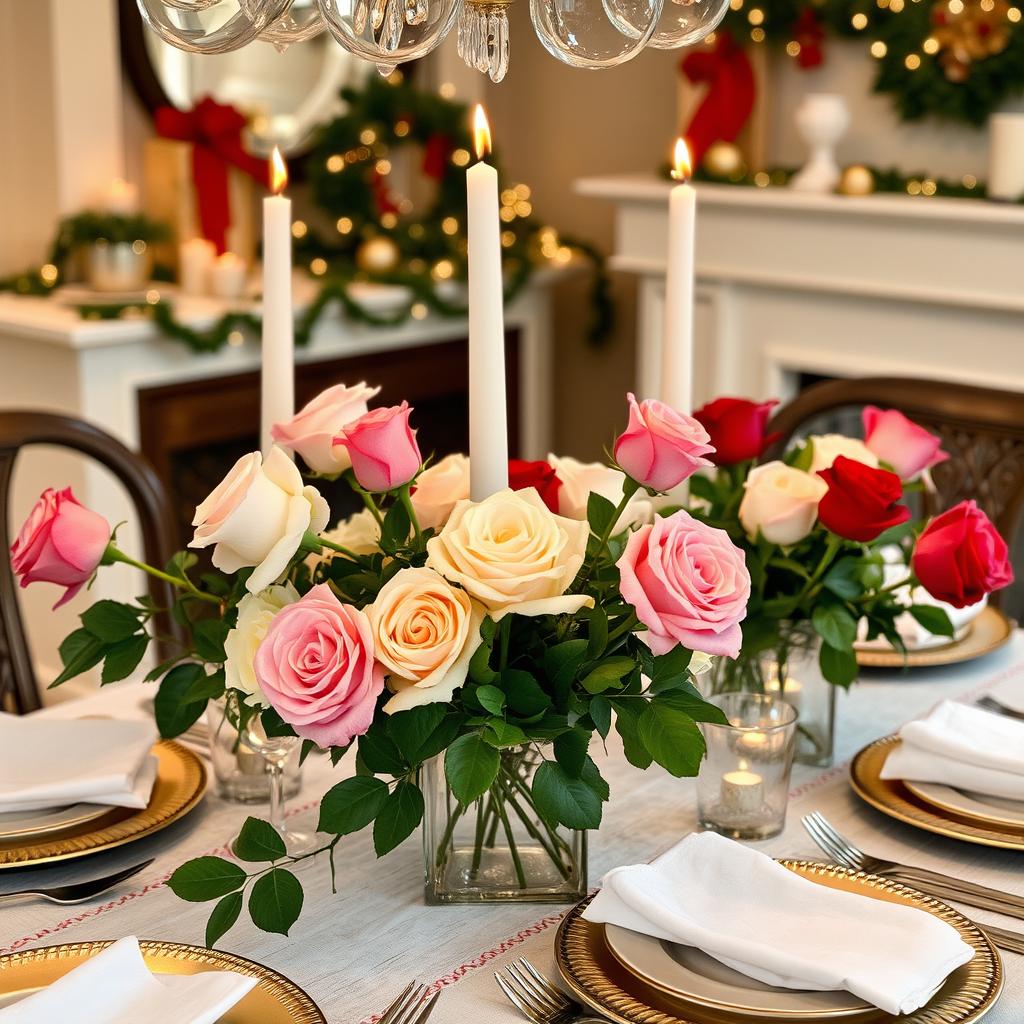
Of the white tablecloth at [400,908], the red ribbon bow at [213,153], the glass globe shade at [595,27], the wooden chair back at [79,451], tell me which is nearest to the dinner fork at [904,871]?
the white tablecloth at [400,908]

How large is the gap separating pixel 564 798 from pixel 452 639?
12 centimetres

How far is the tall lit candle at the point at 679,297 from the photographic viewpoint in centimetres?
112

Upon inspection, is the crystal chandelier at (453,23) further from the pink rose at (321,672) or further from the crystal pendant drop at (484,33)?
the pink rose at (321,672)

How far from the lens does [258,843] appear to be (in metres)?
0.88

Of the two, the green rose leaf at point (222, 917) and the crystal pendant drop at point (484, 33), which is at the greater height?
the crystal pendant drop at point (484, 33)

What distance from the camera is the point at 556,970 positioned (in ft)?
2.98

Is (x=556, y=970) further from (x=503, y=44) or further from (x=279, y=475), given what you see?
(x=503, y=44)

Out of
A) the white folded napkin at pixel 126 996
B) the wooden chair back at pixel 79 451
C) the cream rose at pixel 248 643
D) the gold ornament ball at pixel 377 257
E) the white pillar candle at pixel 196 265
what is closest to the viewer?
the white folded napkin at pixel 126 996

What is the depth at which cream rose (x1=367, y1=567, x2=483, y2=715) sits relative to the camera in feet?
2.81

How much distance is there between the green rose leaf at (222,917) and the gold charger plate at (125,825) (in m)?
0.21

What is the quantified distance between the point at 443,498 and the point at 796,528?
280 mm

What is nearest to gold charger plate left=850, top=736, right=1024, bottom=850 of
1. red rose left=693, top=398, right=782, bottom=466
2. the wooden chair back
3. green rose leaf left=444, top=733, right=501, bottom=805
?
red rose left=693, top=398, right=782, bottom=466

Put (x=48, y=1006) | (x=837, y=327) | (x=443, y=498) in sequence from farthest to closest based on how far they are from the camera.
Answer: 1. (x=837, y=327)
2. (x=443, y=498)
3. (x=48, y=1006)

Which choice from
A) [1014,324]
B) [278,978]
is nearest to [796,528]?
[278,978]
